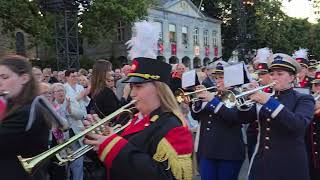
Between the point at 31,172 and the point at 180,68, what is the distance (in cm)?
632

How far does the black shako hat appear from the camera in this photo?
11.1ft

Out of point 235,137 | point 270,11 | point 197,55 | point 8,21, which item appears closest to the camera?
point 235,137

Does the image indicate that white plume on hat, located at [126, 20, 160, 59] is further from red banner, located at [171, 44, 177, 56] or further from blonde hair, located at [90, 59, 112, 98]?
red banner, located at [171, 44, 177, 56]

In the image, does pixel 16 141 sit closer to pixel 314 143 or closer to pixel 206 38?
pixel 314 143

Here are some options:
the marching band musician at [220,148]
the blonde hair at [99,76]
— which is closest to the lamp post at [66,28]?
the blonde hair at [99,76]

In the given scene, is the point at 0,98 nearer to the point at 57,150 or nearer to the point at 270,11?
the point at 57,150

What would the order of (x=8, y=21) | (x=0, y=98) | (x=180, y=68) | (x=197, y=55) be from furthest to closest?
(x=197, y=55), (x=8, y=21), (x=180, y=68), (x=0, y=98)

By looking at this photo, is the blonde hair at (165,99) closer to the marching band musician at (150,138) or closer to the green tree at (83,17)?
the marching band musician at (150,138)

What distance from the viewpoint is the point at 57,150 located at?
3.27m

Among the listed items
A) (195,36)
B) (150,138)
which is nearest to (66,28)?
(150,138)

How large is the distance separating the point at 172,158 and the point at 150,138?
0.66ft

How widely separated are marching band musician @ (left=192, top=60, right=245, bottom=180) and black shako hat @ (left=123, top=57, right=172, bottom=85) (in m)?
2.57

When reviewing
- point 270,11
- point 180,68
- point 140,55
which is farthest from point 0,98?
point 270,11

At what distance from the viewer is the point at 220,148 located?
19.6 ft
